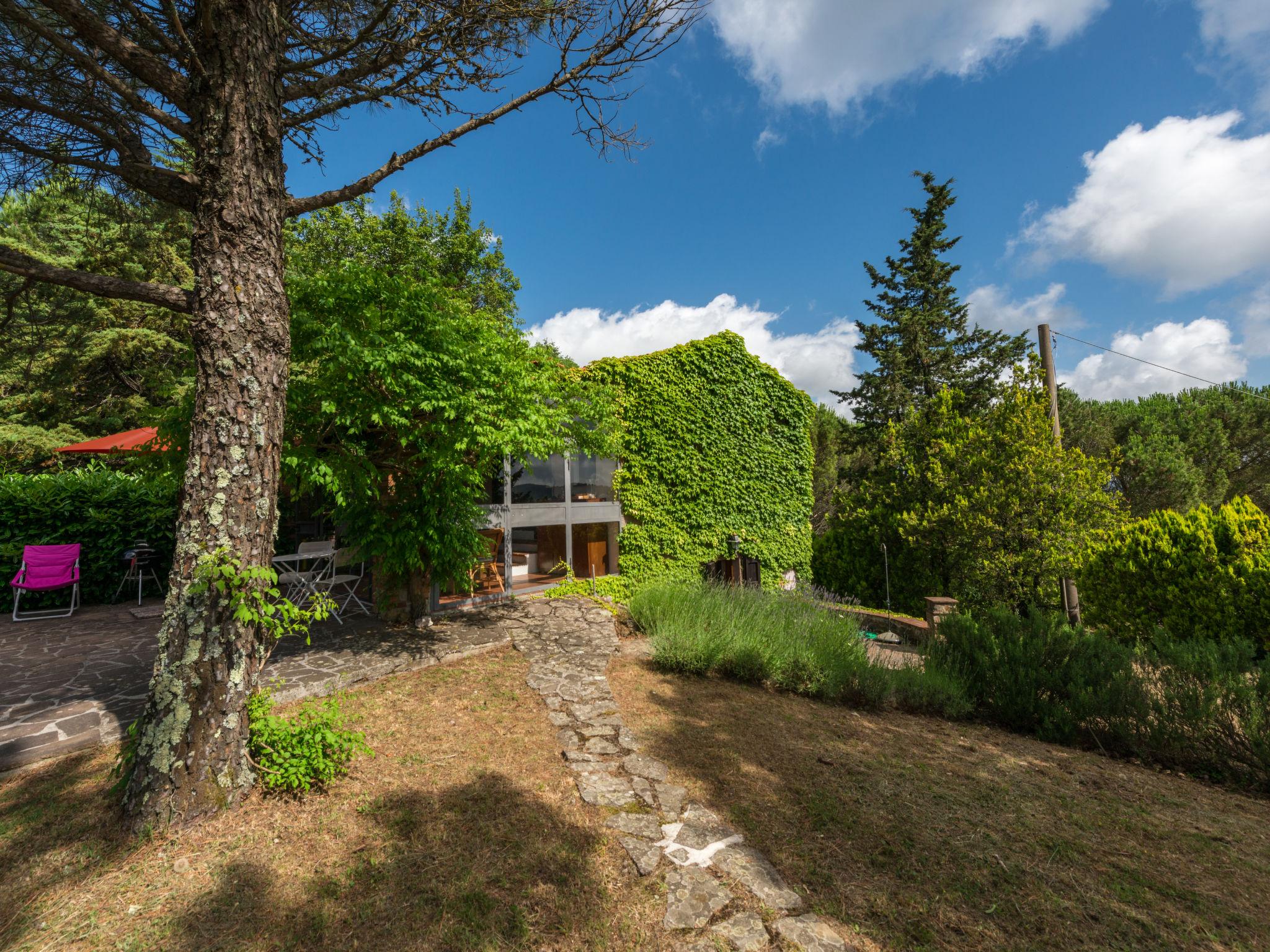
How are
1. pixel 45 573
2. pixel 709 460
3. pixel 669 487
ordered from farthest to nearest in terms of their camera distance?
pixel 709 460
pixel 669 487
pixel 45 573

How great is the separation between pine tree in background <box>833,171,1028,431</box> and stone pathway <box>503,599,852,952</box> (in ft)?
51.8

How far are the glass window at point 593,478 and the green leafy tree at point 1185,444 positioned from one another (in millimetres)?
20545

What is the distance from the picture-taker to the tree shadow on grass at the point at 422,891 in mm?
2059

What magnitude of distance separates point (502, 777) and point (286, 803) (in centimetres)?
120

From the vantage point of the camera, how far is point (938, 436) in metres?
10.8

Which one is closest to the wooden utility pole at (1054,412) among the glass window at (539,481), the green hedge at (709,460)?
the green hedge at (709,460)

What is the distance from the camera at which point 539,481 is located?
8.74 m

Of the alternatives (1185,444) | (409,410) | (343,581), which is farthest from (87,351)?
(1185,444)

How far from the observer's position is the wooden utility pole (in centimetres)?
1006

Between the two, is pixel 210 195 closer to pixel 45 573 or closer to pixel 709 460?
pixel 45 573

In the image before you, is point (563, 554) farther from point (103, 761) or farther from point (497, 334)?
point (103, 761)

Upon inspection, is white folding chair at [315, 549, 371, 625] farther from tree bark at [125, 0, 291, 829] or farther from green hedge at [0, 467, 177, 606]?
tree bark at [125, 0, 291, 829]

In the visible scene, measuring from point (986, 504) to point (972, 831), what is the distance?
326 inches

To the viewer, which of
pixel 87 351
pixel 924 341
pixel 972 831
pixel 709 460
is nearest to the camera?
pixel 972 831
